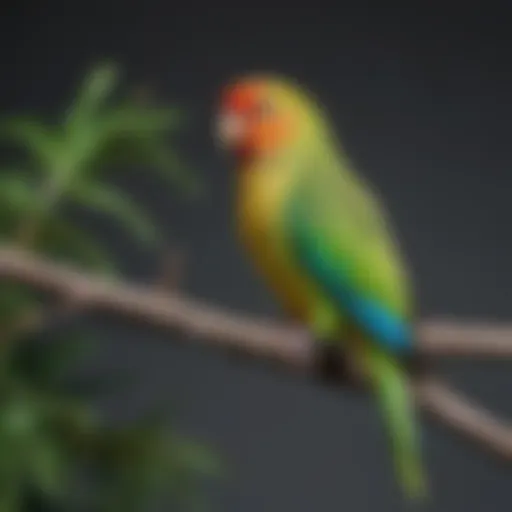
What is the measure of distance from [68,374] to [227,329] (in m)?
0.63

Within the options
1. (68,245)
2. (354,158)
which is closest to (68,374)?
(68,245)

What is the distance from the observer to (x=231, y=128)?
692mm

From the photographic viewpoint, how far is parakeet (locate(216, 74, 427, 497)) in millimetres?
696

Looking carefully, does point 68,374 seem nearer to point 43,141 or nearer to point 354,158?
point 43,141

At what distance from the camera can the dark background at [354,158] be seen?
5.00 ft

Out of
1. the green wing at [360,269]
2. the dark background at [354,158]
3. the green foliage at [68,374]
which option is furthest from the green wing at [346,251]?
the dark background at [354,158]

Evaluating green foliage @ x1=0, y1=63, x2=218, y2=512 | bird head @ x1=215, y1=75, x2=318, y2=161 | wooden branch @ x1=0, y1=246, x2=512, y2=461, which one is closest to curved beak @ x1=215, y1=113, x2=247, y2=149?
bird head @ x1=215, y1=75, x2=318, y2=161

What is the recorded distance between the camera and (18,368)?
115 cm

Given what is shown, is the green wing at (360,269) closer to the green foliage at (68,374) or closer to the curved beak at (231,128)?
the curved beak at (231,128)

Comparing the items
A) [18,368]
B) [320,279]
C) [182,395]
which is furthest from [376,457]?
[320,279]

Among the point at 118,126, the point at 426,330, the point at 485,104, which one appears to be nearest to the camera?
the point at 426,330

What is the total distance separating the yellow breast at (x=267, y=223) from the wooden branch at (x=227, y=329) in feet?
0.25

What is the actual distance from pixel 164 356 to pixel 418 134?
389 millimetres

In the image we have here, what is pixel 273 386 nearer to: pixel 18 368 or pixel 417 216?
pixel 417 216
